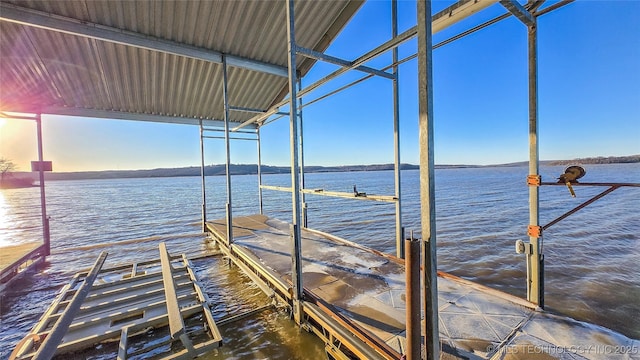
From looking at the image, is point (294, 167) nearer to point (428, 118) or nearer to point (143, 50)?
point (428, 118)

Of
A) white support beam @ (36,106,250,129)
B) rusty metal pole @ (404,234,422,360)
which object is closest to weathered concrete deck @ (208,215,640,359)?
rusty metal pole @ (404,234,422,360)

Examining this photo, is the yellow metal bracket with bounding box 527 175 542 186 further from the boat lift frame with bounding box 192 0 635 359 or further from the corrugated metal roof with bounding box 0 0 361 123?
the corrugated metal roof with bounding box 0 0 361 123

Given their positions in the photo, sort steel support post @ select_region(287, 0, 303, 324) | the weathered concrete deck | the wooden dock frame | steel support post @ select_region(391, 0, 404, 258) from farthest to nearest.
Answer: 1. steel support post @ select_region(391, 0, 404, 258)
2. steel support post @ select_region(287, 0, 303, 324)
3. the wooden dock frame
4. the weathered concrete deck

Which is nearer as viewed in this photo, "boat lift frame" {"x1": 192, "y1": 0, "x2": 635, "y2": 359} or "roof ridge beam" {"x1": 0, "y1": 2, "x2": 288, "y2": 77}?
"boat lift frame" {"x1": 192, "y1": 0, "x2": 635, "y2": 359}

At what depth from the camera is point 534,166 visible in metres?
3.30

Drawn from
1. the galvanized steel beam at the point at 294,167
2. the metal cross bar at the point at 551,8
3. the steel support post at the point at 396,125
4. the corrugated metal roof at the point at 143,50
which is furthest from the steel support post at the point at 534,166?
the corrugated metal roof at the point at 143,50

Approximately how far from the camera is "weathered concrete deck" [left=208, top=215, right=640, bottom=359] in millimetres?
2568

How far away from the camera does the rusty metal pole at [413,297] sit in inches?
83.2

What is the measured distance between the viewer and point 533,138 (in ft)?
10.8

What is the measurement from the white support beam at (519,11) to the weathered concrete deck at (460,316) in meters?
3.57

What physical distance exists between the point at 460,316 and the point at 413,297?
1.51m

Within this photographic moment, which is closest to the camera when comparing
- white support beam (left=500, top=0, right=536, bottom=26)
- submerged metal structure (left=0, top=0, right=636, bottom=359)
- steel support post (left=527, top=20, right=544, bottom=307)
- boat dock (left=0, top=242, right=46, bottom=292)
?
submerged metal structure (left=0, top=0, right=636, bottom=359)

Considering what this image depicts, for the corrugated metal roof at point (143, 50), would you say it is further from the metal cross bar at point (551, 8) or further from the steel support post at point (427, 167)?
the steel support post at point (427, 167)

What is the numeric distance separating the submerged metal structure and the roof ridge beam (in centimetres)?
2
